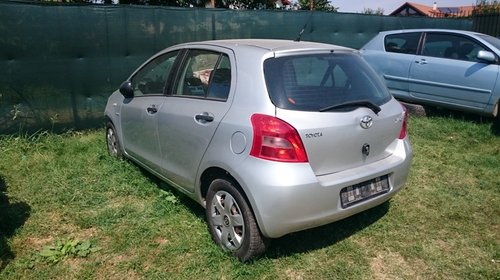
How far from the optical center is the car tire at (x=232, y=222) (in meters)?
2.80

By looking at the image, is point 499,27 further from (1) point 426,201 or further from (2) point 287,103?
Answer: (2) point 287,103

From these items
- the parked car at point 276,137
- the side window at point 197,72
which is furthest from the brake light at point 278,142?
the side window at point 197,72

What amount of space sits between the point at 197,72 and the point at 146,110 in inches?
28.1

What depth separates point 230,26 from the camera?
7.46 metres

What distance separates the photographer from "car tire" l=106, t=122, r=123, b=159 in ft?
16.0

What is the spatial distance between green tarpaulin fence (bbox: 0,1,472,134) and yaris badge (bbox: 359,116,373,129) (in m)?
4.71

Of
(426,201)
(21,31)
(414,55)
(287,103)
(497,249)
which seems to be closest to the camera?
(287,103)

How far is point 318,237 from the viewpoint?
332cm

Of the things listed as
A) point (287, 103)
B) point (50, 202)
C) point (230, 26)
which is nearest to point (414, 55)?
point (230, 26)

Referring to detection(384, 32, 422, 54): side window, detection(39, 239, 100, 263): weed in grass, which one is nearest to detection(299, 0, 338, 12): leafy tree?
detection(384, 32, 422, 54): side window

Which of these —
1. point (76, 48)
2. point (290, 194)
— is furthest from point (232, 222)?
point (76, 48)

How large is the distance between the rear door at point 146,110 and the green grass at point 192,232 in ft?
1.31

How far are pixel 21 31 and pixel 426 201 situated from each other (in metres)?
5.53

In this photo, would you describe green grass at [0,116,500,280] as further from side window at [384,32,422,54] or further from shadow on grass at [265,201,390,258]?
side window at [384,32,422,54]
